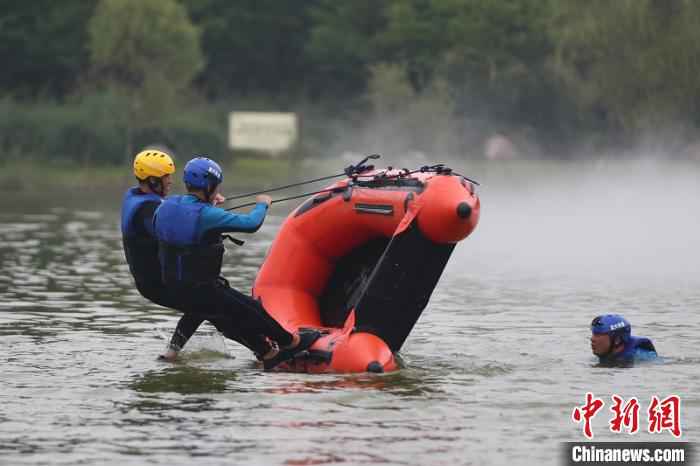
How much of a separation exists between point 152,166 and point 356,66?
189ft

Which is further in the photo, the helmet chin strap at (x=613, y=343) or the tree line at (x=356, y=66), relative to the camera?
the tree line at (x=356, y=66)

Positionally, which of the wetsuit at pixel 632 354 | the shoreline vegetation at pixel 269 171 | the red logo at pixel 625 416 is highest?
the shoreline vegetation at pixel 269 171

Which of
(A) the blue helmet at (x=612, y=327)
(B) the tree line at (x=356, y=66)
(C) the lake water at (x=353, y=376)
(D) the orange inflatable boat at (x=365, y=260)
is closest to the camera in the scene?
(C) the lake water at (x=353, y=376)

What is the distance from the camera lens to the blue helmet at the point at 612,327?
1333 centimetres

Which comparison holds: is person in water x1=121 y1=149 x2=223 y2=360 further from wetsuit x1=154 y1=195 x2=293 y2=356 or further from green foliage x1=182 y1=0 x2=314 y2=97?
green foliage x1=182 y1=0 x2=314 y2=97

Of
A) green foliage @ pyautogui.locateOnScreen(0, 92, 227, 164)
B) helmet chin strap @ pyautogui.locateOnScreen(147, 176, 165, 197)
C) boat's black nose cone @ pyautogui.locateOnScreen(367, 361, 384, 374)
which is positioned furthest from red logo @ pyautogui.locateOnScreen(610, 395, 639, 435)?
green foliage @ pyautogui.locateOnScreen(0, 92, 227, 164)

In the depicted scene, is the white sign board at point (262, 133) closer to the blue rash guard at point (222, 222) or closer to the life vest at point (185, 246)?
the life vest at point (185, 246)

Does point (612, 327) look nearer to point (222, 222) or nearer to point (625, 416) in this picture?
point (625, 416)

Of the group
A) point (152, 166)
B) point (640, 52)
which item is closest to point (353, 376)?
point (152, 166)

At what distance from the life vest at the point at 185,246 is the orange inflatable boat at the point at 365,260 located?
1.01 metres

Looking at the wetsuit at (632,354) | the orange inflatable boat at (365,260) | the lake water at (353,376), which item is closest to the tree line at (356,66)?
the lake water at (353,376)

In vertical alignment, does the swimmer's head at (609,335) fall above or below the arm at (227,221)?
below

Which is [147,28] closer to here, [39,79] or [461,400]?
A: [39,79]

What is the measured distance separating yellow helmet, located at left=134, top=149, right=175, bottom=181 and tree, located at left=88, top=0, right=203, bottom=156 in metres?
36.0
